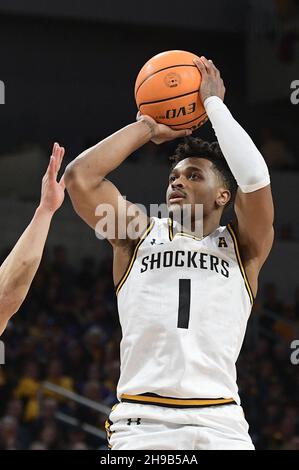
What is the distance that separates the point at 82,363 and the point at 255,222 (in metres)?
7.35

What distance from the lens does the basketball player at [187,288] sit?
3.83 m

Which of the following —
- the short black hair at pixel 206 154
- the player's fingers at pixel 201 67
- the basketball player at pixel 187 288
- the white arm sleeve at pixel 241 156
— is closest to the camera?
the basketball player at pixel 187 288

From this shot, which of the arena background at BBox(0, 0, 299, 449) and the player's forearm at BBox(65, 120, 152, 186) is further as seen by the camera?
the arena background at BBox(0, 0, 299, 449)

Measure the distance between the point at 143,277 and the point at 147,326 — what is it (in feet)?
0.82

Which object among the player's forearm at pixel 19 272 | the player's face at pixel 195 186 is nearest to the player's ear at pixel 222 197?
the player's face at pixel 195 186

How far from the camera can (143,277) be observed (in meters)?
4.05

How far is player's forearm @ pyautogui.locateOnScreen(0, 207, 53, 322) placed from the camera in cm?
383

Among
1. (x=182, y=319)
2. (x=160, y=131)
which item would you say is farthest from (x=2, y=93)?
(x=182, y=319)

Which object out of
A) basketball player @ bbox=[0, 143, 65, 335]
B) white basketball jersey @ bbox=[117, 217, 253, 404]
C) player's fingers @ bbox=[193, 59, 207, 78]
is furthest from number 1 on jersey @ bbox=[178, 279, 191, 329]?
player's fingers @ bbox=[193, 59, 207, 78]

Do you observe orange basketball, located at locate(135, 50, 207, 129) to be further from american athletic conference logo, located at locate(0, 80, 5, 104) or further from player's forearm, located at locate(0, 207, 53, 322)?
american athletic conference logo, located at locate(0, 80, 5, 104)

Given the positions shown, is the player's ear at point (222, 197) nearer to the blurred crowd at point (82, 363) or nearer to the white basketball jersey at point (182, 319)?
the white basketball jersey at point (182, 319)

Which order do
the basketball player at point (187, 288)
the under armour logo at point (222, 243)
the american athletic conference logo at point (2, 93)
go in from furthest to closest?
the american athletic conference logo at point (2, 93), the under armour logo at point (222, 243), the basketball player at point (187, 288)

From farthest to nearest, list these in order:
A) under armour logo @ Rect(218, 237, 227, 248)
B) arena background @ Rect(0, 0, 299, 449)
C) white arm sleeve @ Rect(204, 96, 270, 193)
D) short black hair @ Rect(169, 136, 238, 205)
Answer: arena background @ Rect(0, 0, 299, 449) → short black hair @ Rect(169, 136, 238, 205) → under armour logo @ Rect(218, 237, 227, 248) → white arm sleeve @ Rect(204, 96, 270, 193)

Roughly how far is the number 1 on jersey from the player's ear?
55cm
